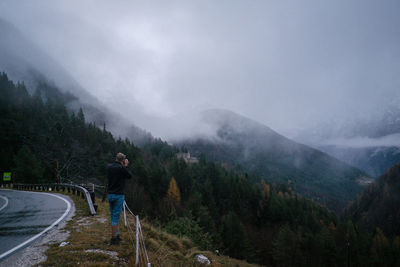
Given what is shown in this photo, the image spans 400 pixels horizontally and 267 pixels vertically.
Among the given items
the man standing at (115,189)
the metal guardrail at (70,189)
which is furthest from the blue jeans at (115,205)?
the metal guardrail at (70,189)

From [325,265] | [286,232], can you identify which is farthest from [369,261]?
[286,232]

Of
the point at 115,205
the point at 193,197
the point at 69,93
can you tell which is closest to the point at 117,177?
the point at 115,205

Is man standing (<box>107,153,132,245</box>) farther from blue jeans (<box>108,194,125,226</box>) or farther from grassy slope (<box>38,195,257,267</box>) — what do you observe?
grassy slope (<box>38,195,257,267</box>)

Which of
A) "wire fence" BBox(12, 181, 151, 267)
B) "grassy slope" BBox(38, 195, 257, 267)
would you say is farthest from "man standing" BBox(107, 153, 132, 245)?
"grassy slope" BBox(38, 195, 257, 267)

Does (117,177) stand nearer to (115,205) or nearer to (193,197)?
(115,205)

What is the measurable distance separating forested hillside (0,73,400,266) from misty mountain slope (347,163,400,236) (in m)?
33.6

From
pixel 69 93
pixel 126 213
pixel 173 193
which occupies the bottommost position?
pixel 173 193

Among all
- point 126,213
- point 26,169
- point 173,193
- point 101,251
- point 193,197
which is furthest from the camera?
point 173,193

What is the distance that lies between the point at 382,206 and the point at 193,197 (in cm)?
11006

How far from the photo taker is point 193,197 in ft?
154

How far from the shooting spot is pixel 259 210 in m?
69.1

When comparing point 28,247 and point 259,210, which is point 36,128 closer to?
point 28,247

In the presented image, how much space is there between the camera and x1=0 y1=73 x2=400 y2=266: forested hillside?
38719mm

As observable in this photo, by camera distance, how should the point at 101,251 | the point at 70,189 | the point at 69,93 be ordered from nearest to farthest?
the point at 101,251 < the point at 70,189 < the point at 69,93
